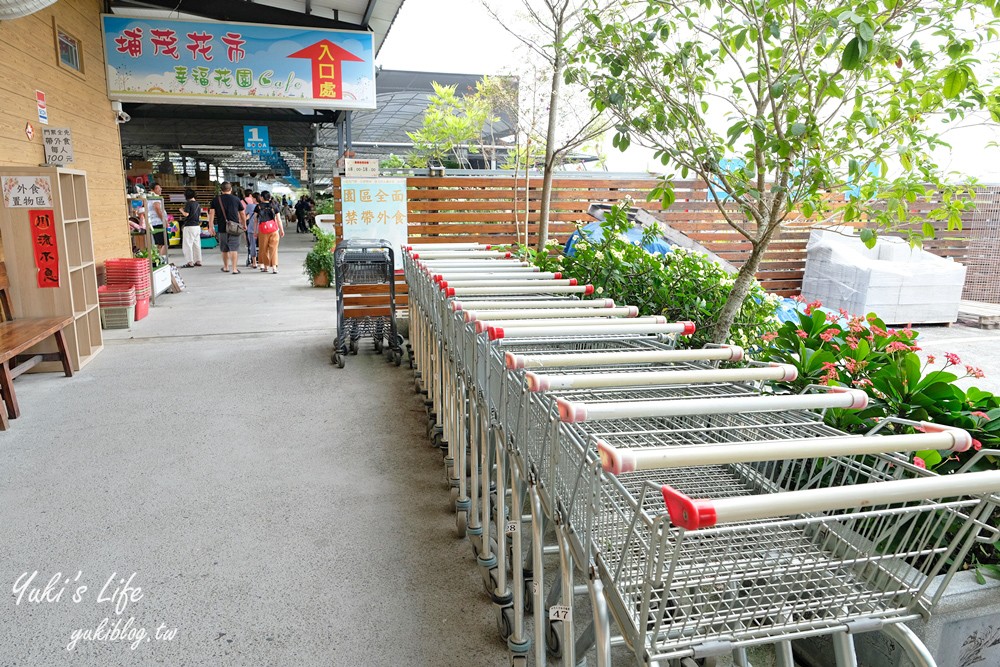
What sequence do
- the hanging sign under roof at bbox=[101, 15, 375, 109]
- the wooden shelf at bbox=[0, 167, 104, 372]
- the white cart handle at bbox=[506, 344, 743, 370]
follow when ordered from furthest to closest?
the hanging sign under roof at bbox=[101, 15, 375, 109]
the wooden shelf at bbox=[0, 167, 104, 372]
the white cart handle at bbox=[506, 344, 743, 370]

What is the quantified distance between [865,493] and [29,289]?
6047 millimetres

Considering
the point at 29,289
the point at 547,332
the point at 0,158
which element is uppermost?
the point at 0,158

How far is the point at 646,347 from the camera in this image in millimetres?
2678

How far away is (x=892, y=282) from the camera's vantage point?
6.88m

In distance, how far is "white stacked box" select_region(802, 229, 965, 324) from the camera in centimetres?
661

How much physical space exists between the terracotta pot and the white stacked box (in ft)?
23.1

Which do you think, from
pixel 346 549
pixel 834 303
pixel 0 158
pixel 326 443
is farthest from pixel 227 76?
pixel 834 303

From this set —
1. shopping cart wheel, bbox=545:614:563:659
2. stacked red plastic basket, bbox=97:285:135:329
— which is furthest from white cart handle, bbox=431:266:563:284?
stacked red plastic basket, bbox=97:285:135:329

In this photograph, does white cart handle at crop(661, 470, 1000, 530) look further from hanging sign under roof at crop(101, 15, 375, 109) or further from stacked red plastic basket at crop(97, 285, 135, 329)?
hanging sign under roof at crop(101, 15, 375, 109)

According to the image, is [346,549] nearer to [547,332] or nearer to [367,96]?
[547,332]

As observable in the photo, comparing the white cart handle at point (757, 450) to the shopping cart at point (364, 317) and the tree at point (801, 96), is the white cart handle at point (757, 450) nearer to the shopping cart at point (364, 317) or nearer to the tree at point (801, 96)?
the tree at point (801, 96)

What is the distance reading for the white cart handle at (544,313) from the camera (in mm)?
2568

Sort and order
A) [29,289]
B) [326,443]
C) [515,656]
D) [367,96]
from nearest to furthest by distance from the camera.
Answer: [515,656] < [326,443] < [29,289] < [367,96]

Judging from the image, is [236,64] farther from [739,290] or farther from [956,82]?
[956,82]
